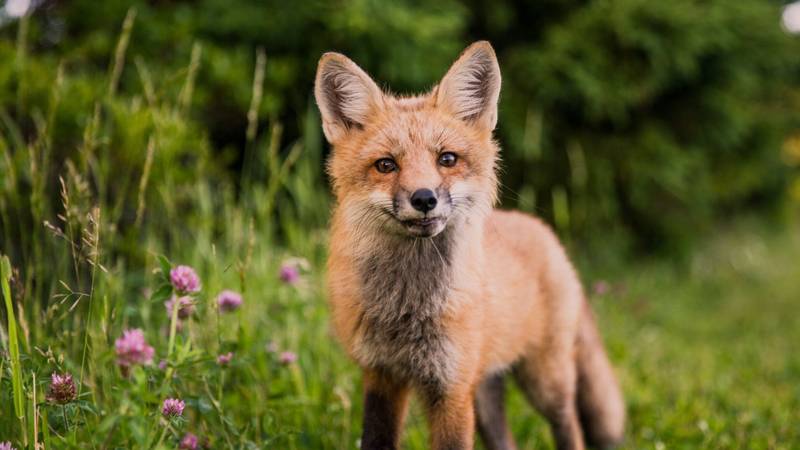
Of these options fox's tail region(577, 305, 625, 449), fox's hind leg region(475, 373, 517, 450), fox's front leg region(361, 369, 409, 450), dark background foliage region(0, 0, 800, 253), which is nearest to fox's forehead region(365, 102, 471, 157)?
fox's front leg region(361, 369, 409, 450)

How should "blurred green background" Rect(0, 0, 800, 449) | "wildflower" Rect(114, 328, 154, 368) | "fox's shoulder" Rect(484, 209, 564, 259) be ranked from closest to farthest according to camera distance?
"wildflower" Rect(114, 328, 154, 368), "blurred green background" Rect(0, 0, 800, 449), "fox's shoulder" Rect(484, 209, 564, 259)

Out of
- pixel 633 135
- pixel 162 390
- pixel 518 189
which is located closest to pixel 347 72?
pixel 162 390

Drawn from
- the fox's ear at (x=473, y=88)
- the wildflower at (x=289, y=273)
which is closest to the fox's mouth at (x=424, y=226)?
the fox's ear at (x=473, y=88)

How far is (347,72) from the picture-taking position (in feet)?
9.64

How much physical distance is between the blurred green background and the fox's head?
558mm

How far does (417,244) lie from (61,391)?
133 cm

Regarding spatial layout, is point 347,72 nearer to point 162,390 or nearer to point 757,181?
point 162,390

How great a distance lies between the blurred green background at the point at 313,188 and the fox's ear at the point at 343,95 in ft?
2.05

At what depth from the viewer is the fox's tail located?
12.5 feet

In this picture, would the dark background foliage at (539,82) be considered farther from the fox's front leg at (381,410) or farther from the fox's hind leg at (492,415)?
the fox's front leg at (381,410)

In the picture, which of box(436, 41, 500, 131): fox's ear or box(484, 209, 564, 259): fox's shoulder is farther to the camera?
box(484, 209, 564, 259): fox's shoulder

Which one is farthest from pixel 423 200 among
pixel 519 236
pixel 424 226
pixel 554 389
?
pixel 554 389

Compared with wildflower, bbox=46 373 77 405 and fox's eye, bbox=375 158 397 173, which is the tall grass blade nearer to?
wildflower, bbox=46 373 77 405

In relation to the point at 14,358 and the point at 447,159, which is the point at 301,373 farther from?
the point at 14,358
